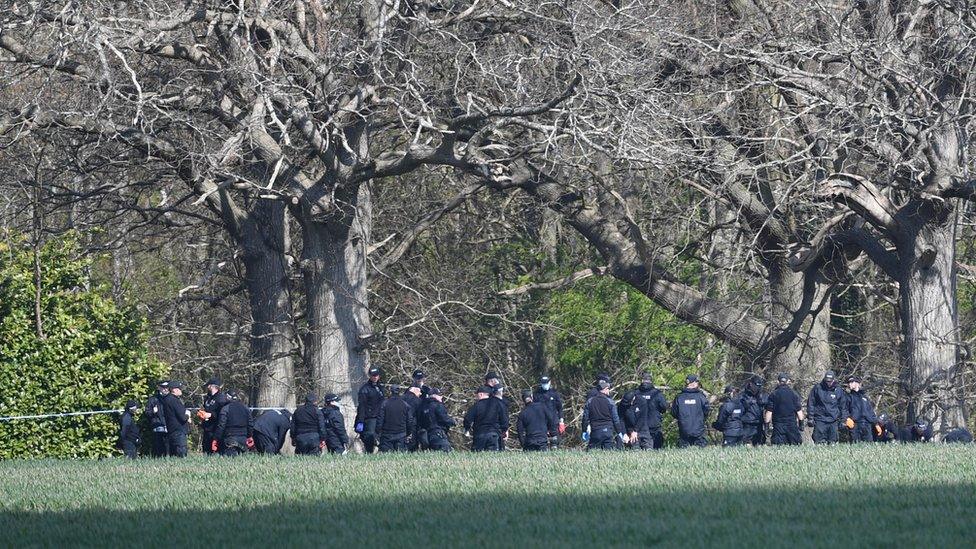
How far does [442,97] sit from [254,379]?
297 inches

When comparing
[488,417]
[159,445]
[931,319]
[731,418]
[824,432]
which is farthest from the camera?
[931,319]

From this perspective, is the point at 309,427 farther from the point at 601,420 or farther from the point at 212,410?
the point at 601,420

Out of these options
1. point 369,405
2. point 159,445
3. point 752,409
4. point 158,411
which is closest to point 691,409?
point 752,409

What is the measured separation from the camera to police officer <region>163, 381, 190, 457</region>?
22453 mm

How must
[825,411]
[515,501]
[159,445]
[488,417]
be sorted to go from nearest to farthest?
[515,501], [488,417], [825,411], [159,445]

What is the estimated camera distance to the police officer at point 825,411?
23.4 meters

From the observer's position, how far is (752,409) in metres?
24.2

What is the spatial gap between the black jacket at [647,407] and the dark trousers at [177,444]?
24.2ft

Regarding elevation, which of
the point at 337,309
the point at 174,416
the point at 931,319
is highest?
the point at 337,309

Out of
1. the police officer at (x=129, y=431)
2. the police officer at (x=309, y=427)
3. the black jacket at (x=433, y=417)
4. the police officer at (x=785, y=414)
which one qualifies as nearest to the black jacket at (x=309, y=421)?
the police officer at (x=309, y=427)

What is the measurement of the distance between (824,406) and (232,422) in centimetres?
948

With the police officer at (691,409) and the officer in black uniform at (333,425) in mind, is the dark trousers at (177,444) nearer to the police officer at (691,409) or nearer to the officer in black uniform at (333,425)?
the officer in black uniform at (333,425)

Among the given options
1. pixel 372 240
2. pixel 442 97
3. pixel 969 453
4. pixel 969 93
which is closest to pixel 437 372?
pixel 372 240

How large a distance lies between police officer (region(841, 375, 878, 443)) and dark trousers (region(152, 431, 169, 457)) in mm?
11062
